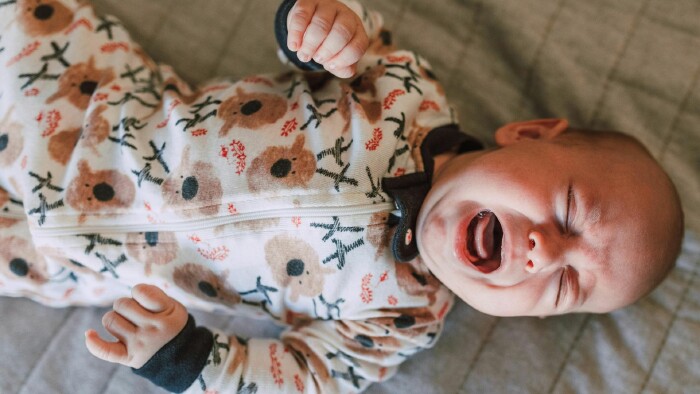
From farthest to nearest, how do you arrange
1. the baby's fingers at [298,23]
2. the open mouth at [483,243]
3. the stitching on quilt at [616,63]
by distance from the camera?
the stitching on quilt at [616,63] < the open mouth at [483,243] < the baby's fingers at [298,23]

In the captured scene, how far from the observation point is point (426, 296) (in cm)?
122

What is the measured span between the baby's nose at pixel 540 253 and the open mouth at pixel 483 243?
0.08m

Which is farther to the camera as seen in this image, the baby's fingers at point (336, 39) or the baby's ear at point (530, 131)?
the baby's ear at point (530, 131)

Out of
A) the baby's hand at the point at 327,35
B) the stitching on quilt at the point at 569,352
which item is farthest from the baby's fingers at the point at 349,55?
the stitching on quilt at the point at 569,352

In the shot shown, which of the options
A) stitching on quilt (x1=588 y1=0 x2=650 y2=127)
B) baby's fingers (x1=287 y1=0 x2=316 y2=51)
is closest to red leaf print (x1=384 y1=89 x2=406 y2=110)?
baby's fingers (x1=287 y1=0 x2=316 y2=51)

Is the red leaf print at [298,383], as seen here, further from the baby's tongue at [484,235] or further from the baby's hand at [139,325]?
the baby's tongue at [484,235]

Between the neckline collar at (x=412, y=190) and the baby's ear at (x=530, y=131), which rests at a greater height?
the baby's ear at (x=530, y=131)

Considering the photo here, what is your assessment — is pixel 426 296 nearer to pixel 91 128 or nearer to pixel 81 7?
pixel 91 128

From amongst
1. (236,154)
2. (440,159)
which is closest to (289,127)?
(236,154)

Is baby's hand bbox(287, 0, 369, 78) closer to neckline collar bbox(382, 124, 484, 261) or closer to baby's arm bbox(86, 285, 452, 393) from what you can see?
neckline collar bbox(382, 124, 484, 261)

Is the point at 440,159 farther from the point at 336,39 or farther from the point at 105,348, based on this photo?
the point at 105,348

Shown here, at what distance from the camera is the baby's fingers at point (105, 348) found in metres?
0.98

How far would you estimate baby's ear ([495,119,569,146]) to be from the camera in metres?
1.22

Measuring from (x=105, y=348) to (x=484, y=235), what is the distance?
2.16 feet
